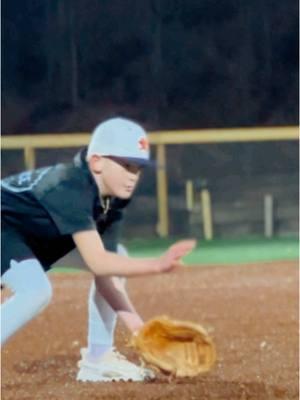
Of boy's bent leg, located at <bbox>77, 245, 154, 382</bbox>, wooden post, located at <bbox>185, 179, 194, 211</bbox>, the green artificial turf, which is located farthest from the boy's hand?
wooden post, located at <bbox>185, 179, 194, 211</bbox>

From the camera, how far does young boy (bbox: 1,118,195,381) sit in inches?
192

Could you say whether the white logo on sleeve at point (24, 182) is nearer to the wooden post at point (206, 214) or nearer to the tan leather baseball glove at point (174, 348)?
the tan leather baseball glove at point (174, 348)

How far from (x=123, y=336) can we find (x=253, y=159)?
220 inches

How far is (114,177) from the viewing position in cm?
504

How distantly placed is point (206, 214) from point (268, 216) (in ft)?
1.90

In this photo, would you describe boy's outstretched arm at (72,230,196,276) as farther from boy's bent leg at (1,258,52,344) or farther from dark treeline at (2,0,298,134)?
dark treeline at (2,0,298,134)

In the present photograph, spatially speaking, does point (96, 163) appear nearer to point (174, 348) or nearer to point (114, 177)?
point (114, 177)

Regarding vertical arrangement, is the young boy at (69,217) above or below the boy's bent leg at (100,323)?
above

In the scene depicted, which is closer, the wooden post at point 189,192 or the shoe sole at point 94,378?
the shoe sole at point 94,378

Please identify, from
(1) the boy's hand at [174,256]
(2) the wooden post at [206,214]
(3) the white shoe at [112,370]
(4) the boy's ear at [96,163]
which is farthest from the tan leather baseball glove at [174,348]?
(2) the wooden post at [206,214]

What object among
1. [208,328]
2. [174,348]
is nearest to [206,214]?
[208,328]

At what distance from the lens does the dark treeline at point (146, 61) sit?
11859 mm

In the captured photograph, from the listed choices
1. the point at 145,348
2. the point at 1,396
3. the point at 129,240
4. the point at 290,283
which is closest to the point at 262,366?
the point at 145,348

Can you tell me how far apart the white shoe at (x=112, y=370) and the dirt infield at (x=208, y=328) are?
0.22 feet
